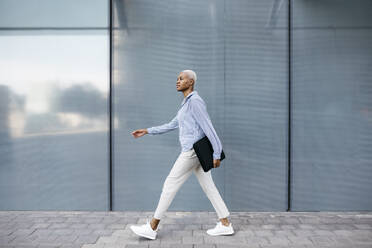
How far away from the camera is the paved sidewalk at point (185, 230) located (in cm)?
365

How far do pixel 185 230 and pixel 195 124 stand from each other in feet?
4.33

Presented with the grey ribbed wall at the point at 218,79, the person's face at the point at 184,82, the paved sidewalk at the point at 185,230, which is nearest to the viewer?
the paved sidewalk at the point at 185,230

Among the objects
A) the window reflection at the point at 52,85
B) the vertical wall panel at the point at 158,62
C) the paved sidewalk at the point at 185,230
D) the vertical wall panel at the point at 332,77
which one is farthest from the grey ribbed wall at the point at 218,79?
the paved sidewalk at the point at 185,230

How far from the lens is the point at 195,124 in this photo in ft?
12.4

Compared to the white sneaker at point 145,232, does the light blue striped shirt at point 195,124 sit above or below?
above

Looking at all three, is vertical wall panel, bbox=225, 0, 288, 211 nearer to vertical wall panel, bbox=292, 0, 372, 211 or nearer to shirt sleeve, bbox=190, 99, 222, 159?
vertical wall panel, bbox=292, 0, 372, 211

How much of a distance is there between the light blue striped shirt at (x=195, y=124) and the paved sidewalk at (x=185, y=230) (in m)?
1.01

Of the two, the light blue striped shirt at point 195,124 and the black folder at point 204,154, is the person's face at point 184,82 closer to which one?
the light blue striped shirt at point 195,124

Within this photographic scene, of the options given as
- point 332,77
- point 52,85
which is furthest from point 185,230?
point 332,77

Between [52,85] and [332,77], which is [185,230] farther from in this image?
[332,77]

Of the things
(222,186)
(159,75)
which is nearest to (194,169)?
(222,186)

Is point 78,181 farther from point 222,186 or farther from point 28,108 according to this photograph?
point 222,186

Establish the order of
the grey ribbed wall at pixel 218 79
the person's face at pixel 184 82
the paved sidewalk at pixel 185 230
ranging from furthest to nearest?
the grey ribbed wall at pixel 218 79 → the person's face at pixel 184 82 → the paved sidewalk at pixel 185 230

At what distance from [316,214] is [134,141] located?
280cm
